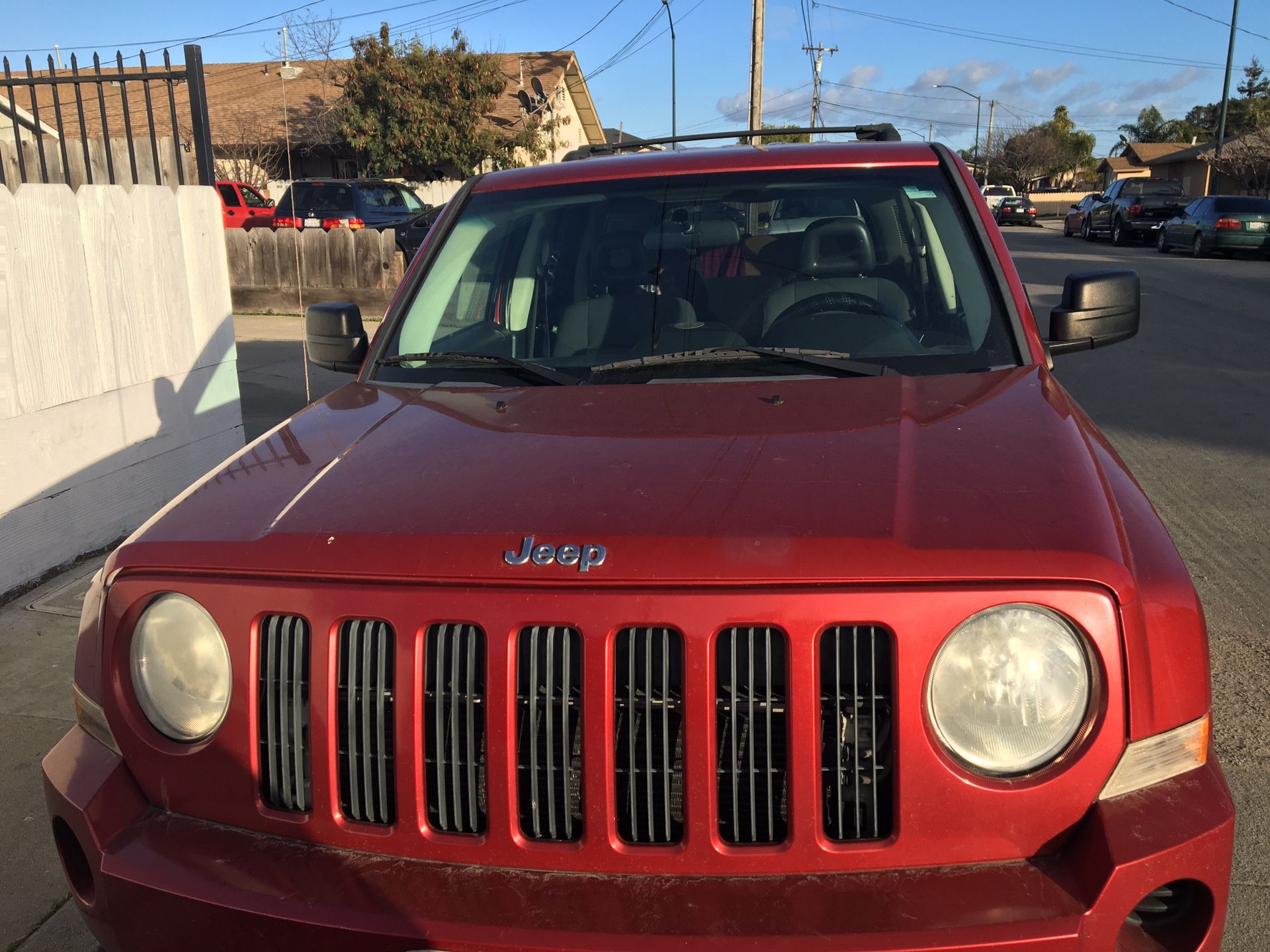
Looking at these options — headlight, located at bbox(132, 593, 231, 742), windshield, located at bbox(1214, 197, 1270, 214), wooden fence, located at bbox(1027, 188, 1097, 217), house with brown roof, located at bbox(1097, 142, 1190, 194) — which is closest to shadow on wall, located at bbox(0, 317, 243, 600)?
headlight, located at bbox(132, 593, 231, 742)

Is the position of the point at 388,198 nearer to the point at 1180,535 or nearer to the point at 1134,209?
the point at 1180,535

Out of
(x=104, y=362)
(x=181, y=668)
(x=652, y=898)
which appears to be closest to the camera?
(x=652, y=898)

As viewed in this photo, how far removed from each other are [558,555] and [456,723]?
0.32 m

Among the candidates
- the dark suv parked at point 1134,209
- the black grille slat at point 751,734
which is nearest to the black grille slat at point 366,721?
the black grille slat at point 751,734

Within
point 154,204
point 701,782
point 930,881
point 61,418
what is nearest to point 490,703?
point 701,782

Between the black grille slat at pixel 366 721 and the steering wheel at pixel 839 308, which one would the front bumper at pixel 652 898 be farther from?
the steering wheel at pixel 839 308

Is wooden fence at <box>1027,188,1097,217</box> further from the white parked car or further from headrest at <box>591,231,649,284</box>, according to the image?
headrest at <box>591,231,649,284</box>

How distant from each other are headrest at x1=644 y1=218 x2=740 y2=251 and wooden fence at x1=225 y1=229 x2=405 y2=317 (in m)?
12.3

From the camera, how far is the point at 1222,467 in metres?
6.77

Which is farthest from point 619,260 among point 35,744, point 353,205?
point 353,205

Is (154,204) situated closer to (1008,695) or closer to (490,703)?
(490,703)

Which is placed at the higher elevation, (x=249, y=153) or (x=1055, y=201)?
(x=249, y=153)

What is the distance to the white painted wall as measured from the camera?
16.5 ft

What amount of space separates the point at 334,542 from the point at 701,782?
0.74 meters
